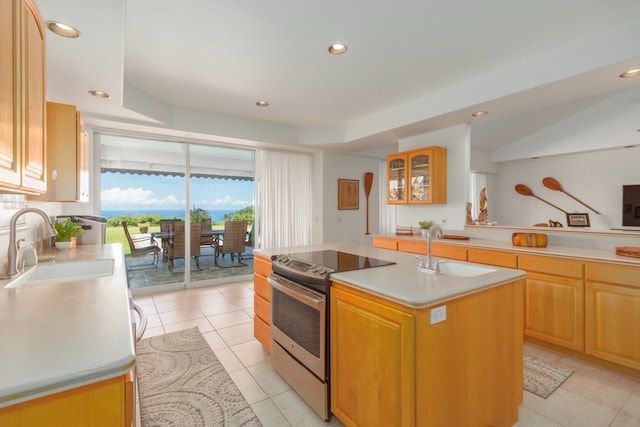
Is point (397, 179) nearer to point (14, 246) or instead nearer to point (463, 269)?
point (463, 269)

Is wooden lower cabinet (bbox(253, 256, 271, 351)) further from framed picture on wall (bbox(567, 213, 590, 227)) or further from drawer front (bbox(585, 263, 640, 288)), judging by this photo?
framed picture on wall (bbox(567, 213, 590, 227))

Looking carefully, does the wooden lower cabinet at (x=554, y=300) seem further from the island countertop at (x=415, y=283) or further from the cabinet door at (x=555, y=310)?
the island countertop at (x=415, y=283)

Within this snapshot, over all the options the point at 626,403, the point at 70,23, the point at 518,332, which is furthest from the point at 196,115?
the point at 626,403

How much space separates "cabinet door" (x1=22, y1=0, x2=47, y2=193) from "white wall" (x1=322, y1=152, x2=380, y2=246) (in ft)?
14.5

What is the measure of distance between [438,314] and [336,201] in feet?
14.6

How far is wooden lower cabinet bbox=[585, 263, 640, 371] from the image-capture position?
7.19ft

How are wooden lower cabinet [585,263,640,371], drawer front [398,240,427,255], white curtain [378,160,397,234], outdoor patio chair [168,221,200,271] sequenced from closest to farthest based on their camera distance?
1. wooden lower cabinet [585,263,640,371]
2. drawer front [398,240,427,255]
3. outdoor patio chair [168,221,200,271]
4. white curtain [378,160,397,234]

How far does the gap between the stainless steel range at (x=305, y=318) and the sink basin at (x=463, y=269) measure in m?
0.41

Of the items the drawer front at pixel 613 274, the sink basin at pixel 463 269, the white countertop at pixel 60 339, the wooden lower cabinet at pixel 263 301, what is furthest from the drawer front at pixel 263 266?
the drawer front at pixel 613 274

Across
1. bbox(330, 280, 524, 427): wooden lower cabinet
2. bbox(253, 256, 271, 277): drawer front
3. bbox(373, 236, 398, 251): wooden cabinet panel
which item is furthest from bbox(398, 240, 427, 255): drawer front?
bbox(253, 256, 271, 277): drawer front

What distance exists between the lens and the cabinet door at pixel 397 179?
174 inches

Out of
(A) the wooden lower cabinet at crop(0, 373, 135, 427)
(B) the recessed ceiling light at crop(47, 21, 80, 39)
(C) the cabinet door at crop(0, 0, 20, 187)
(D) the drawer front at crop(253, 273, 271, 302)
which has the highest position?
(B) the recessed ceiling light at crop(47, 21, 80, 39)

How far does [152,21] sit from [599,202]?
6.48m

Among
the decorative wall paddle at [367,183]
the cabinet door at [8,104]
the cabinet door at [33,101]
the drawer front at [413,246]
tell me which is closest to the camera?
the cabinet door at [8,104]
